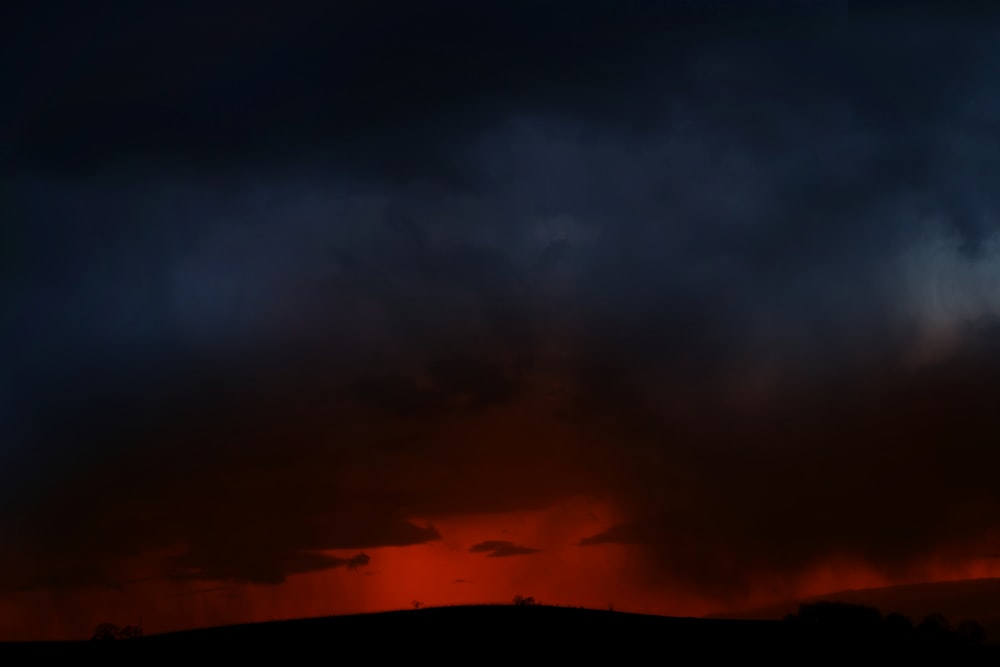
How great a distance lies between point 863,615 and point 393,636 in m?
52.1

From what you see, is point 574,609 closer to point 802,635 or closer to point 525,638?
point 525,638

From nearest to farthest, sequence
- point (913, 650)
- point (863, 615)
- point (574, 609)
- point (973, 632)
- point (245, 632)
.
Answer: point (913, 650)
point (245, 632)
point (574, 609)
point (863, 615)
point (973, 632)

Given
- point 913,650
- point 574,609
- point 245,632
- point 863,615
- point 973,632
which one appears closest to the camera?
point 913,650

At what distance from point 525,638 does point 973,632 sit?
62481 mm

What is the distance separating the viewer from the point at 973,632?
11738 cm

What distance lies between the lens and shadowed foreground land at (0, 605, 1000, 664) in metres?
76.5

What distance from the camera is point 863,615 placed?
108m

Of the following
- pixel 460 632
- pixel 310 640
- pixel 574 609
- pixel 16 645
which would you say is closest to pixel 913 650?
pixel 574 609

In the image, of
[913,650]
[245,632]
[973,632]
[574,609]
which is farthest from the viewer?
[973,632]

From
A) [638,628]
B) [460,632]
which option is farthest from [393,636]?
[638,628]

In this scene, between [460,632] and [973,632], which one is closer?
[460,632]

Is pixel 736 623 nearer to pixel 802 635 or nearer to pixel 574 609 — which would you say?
pixel 802 635

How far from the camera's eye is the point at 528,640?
79062 millimetres

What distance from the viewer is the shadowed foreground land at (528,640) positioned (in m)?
76.5
